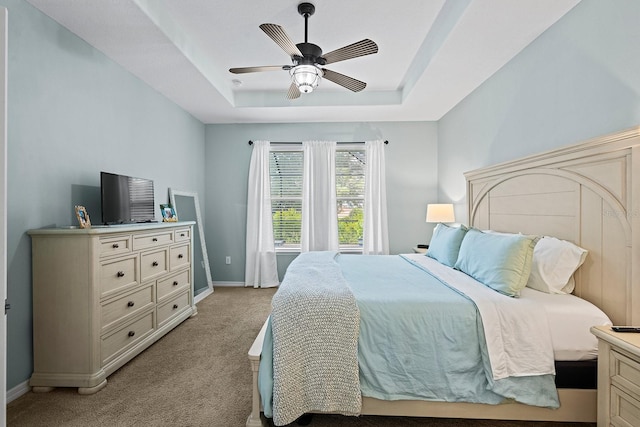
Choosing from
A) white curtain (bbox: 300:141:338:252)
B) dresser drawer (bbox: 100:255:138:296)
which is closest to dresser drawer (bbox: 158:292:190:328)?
dresser drawer (bbox: 100:255:138:296)

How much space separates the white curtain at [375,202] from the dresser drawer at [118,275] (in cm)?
311

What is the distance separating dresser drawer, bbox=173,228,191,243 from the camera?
324 cm

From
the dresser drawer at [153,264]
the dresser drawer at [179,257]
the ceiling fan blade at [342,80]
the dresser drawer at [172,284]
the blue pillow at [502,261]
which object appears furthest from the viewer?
the dresser drawer at [179,257]

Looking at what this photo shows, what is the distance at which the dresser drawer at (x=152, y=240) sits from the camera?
8.44ft

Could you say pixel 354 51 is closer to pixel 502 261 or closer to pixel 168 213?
pixel 502 261

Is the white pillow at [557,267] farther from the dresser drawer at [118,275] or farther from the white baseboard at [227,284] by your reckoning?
the white baseboard at [227,284]

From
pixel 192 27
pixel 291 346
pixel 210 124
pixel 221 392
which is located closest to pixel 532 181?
pixel 291 346

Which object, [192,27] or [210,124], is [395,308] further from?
[210,124]

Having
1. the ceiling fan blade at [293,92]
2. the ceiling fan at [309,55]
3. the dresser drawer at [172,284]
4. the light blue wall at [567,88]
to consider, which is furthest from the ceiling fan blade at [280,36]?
the dresser drawer at [172,284]

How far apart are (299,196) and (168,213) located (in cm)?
196

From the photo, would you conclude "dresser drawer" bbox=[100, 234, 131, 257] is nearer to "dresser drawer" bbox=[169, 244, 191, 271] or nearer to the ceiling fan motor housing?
"dresser drawer" bbox=[169, 244, 191, 271]

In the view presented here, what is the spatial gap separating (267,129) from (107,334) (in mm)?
3478

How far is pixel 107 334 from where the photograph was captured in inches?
88.0

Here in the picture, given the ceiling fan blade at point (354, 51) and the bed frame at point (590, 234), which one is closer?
the bed frame at point (590, 234)
